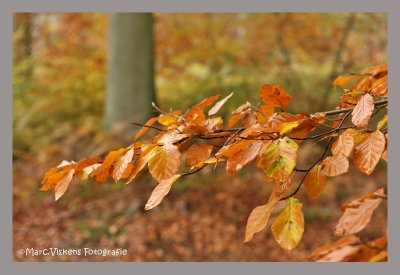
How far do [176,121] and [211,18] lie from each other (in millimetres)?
4938

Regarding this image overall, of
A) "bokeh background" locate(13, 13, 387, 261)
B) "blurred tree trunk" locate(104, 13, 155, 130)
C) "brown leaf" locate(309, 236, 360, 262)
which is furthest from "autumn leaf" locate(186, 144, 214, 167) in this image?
"blurred tree trunk" locate(104, 13, 155, 130)

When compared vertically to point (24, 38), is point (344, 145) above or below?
above

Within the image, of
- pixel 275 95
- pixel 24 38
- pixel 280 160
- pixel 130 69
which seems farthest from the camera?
pixel 24 38

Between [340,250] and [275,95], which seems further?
[275,95]

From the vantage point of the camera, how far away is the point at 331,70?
551 cm

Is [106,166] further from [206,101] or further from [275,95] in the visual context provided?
[275,95]

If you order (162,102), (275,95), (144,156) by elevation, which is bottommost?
(162,102)

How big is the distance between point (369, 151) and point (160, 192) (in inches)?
14.7

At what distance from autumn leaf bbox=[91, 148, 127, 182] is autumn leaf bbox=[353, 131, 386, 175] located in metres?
0.44

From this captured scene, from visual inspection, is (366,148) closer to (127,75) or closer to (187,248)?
(187,248)

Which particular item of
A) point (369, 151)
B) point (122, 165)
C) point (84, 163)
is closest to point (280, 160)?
point (369, 151)

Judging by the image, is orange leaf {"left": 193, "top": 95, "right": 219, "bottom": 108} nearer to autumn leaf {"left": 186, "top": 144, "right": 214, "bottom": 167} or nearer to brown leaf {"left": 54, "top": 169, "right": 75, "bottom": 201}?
autumn leaf {"left": 186, "top": 144, "right": 214, "bottom": 167}

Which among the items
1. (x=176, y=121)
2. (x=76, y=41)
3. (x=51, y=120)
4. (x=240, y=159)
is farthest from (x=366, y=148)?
(x=76, y=41)

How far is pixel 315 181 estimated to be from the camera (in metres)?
0.89
